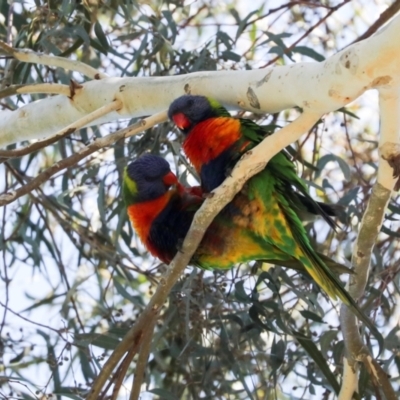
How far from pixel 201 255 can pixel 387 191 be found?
512 mm

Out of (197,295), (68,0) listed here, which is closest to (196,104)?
(68,0)

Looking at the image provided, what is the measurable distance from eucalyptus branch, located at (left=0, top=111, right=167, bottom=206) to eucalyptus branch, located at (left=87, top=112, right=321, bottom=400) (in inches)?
9.1

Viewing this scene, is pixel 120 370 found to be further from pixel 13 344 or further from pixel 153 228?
pixel 13 344

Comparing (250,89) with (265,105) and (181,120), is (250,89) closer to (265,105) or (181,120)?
(265,105)

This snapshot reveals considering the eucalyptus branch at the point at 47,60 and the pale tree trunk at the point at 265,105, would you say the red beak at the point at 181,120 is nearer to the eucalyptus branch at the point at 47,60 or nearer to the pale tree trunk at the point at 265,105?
the pale tree trunk at the point at 265,105

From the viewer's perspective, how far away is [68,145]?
2.98m

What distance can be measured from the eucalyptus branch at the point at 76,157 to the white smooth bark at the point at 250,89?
0.09m

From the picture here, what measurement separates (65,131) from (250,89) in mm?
377

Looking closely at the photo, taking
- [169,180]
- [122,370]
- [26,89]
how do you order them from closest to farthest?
[122,370] → [26,89] → [169,180]

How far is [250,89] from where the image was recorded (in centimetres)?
156

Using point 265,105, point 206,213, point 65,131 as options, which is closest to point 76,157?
point 65,131

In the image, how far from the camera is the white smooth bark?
1.31 meters

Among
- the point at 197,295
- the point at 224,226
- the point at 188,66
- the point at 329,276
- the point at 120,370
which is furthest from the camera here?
the point at 188,66

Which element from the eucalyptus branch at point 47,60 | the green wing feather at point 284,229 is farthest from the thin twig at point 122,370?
the eucalyptus branch at point 47,60
